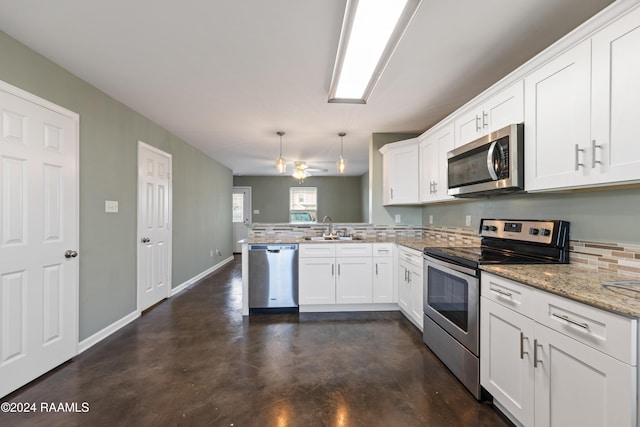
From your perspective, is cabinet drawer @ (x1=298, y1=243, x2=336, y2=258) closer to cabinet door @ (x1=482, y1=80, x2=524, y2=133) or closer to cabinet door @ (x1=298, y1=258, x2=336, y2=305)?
cabinet door @ (x1=298, y1=258, x2=336, y2=305)

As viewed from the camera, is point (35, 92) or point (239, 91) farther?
point (239, 91)

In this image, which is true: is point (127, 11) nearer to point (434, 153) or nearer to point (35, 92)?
point (35, 92)

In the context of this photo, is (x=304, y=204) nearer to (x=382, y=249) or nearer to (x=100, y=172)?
(x=382, y=249)

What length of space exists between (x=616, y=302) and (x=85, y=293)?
138 inches

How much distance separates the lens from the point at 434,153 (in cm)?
305

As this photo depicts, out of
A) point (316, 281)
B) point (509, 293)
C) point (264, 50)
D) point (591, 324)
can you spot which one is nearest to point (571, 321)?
point (591, 324)

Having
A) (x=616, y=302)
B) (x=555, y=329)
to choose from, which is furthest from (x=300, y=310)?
(x=616, y=302)

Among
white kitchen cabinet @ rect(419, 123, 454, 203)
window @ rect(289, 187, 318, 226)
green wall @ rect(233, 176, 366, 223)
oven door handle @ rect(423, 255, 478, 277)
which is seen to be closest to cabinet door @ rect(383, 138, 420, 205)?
white kitchen cabinet @ rect(419, 123, 454, 203)

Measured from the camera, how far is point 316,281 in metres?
3.39

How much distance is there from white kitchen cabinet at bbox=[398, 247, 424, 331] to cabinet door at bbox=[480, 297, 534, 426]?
996 millimetres

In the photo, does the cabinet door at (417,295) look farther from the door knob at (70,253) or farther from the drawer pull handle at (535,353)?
the door knob at (70,253)

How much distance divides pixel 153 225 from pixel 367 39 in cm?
327

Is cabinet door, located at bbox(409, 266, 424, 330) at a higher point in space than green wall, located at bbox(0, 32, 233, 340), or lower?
lower

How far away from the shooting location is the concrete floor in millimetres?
1680
